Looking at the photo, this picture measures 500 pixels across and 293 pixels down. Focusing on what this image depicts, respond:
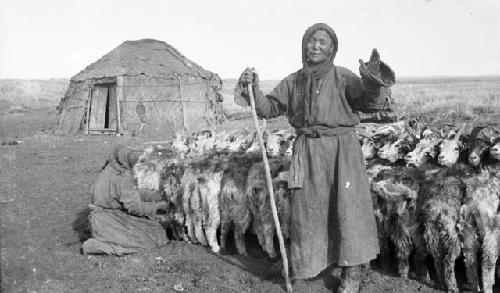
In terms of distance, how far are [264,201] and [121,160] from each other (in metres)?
2.29

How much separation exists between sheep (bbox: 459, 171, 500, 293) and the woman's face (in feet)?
5.97

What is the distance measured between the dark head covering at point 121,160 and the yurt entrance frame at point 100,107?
1111 centimetres

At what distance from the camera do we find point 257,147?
6.68 meters

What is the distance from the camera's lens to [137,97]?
17.0m

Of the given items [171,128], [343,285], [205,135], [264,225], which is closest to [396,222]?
[343,285]

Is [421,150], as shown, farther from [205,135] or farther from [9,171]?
[9,171]

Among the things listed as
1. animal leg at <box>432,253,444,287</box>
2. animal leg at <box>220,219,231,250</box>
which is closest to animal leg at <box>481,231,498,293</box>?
animal leg at <box>432,253,444,287</box>

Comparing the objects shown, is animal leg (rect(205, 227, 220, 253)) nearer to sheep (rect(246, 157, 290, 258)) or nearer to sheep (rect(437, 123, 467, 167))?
sheep (rect(246, 157, 290, 258))

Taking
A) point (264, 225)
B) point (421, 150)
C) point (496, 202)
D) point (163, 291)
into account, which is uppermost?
point (421, 150)

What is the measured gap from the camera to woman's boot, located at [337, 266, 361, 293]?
168 inches

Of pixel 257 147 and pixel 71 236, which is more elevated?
pixel 257 147

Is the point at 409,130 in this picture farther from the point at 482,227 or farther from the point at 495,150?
the point at 482,227

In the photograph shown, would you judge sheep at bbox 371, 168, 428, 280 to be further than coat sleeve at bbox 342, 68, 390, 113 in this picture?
Yes

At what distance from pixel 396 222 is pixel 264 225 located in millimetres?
1491
